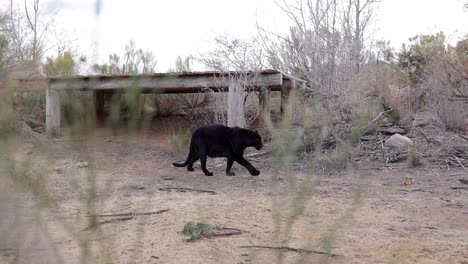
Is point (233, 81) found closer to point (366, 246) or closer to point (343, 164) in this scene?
point (343, 164)

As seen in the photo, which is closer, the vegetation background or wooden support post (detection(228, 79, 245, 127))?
the vegetation background

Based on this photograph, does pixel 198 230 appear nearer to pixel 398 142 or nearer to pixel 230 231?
pixel 230 231

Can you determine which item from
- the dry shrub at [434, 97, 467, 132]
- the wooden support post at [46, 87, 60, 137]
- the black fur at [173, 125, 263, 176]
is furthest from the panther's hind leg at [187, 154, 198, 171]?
the dry shrub at [434, 97, 467, 132]

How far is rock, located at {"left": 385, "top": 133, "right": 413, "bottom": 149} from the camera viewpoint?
11.6 meters

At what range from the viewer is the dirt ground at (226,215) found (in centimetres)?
236

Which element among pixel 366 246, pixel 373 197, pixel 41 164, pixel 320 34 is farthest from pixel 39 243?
pixel 320 34

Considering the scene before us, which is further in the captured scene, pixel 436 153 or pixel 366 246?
pixel 436 153

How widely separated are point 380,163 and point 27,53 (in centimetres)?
696

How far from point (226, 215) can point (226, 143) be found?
3719 millimetres

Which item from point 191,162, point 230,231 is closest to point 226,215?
point 230,231

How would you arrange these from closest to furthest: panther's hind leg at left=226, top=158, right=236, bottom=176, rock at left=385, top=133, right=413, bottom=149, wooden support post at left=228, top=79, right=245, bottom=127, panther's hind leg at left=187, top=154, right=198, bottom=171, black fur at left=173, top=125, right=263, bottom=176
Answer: black fur at left=173, top=125, right=263, bottom=176, panther's hind leg at left=226, top=158, right=236, bottom=176, panther's hind leg at left=187, top=154, right=198, bottom=171, rock at left=385, top=133, right=413, bottom=149, wooden support post at left=228, top=79, right=245, bottom=127

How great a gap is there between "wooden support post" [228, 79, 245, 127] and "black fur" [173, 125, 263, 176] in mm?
1770

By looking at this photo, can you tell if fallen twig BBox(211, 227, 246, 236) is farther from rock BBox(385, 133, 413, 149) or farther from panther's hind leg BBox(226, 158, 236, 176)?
rock BBox(385, 133, 413, 149)

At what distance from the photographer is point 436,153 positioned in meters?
11.1
